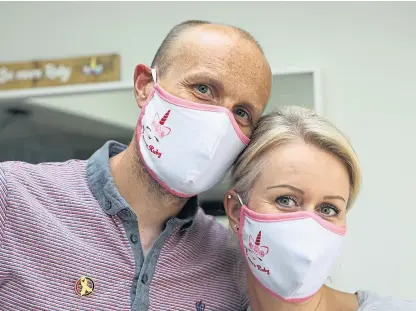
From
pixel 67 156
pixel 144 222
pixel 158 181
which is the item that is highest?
pixel 158 181

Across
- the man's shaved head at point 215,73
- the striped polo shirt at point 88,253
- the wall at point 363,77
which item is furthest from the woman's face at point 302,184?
the wall at point 363,77

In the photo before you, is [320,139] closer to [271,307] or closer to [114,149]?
[271,307]

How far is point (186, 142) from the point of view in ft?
3.62

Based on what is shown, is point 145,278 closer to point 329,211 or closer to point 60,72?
point 329,211

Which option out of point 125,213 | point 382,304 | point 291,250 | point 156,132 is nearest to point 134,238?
point 125,213

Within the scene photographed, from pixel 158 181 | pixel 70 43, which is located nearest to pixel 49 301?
pixel 158 181

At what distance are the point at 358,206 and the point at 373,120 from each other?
32 cm

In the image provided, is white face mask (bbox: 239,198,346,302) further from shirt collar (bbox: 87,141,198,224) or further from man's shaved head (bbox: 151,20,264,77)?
man's shaved head (bbox: 151,20,264,77)

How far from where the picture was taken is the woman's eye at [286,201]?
1105 millimetres

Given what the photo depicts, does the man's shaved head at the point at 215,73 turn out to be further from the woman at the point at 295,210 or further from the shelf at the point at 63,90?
the shelf at the point at 63,90

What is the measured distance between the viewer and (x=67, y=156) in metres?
2.08

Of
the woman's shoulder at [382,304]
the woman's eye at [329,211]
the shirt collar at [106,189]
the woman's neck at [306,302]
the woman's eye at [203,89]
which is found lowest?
the woman's neck at [306,302]

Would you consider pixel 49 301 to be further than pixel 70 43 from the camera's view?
No

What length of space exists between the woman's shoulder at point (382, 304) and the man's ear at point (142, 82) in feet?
2.20
